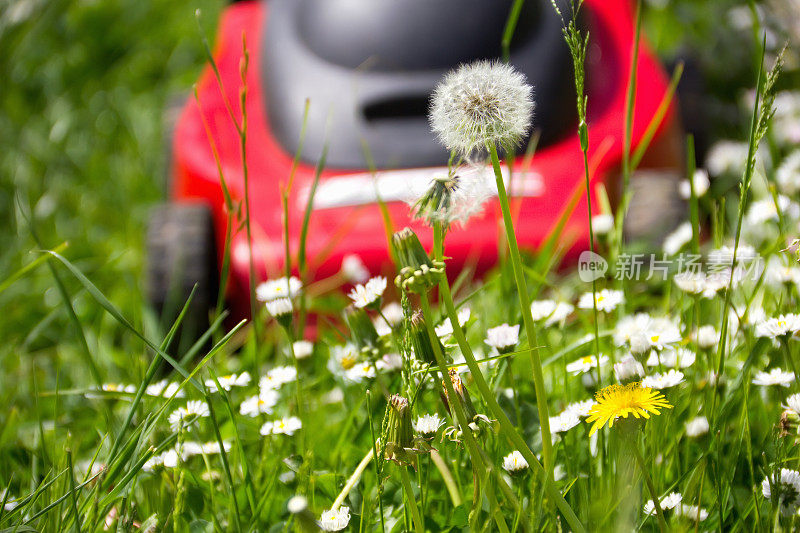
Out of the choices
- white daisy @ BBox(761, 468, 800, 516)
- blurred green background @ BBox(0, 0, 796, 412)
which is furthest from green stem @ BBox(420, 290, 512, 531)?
blurred green background @ BBox(0, 0, 796, 412)

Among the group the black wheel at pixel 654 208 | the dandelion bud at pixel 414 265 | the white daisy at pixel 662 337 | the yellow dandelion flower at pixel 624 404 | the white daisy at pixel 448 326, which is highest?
the dandelion bud at pixel 414 265

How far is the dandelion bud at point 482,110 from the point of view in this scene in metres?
0.51

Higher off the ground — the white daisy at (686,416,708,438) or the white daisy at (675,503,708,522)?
the white daisy at (686,416,708,438)

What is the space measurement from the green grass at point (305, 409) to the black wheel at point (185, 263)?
0.23 feet

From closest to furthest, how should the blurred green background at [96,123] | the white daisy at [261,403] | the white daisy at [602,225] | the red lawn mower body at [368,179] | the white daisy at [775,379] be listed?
the white daisy at [775,379]
the white daisy at [261,403]
the white daisy at [602,225]
the red lawn mower body at [368,179]
the blurred green background at [96,123]

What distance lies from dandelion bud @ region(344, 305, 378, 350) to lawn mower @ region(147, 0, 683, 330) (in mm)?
568

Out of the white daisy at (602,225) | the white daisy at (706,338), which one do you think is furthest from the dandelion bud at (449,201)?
the white daisy at (602,225)

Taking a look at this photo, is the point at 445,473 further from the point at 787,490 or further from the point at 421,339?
the point at 787,490

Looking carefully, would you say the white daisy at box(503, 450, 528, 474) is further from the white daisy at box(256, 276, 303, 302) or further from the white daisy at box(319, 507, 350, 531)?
the white daisy at box(256, 276, 303, 302)

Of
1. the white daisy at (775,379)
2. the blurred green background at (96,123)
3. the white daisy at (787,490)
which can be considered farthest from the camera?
the blurred green background at (96,123)

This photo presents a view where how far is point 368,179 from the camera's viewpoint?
4.80 feet

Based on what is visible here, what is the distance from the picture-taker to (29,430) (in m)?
1.10

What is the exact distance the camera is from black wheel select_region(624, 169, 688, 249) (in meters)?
1.43

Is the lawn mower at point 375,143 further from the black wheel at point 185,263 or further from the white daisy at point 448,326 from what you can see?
the white daisy at point 448,326
